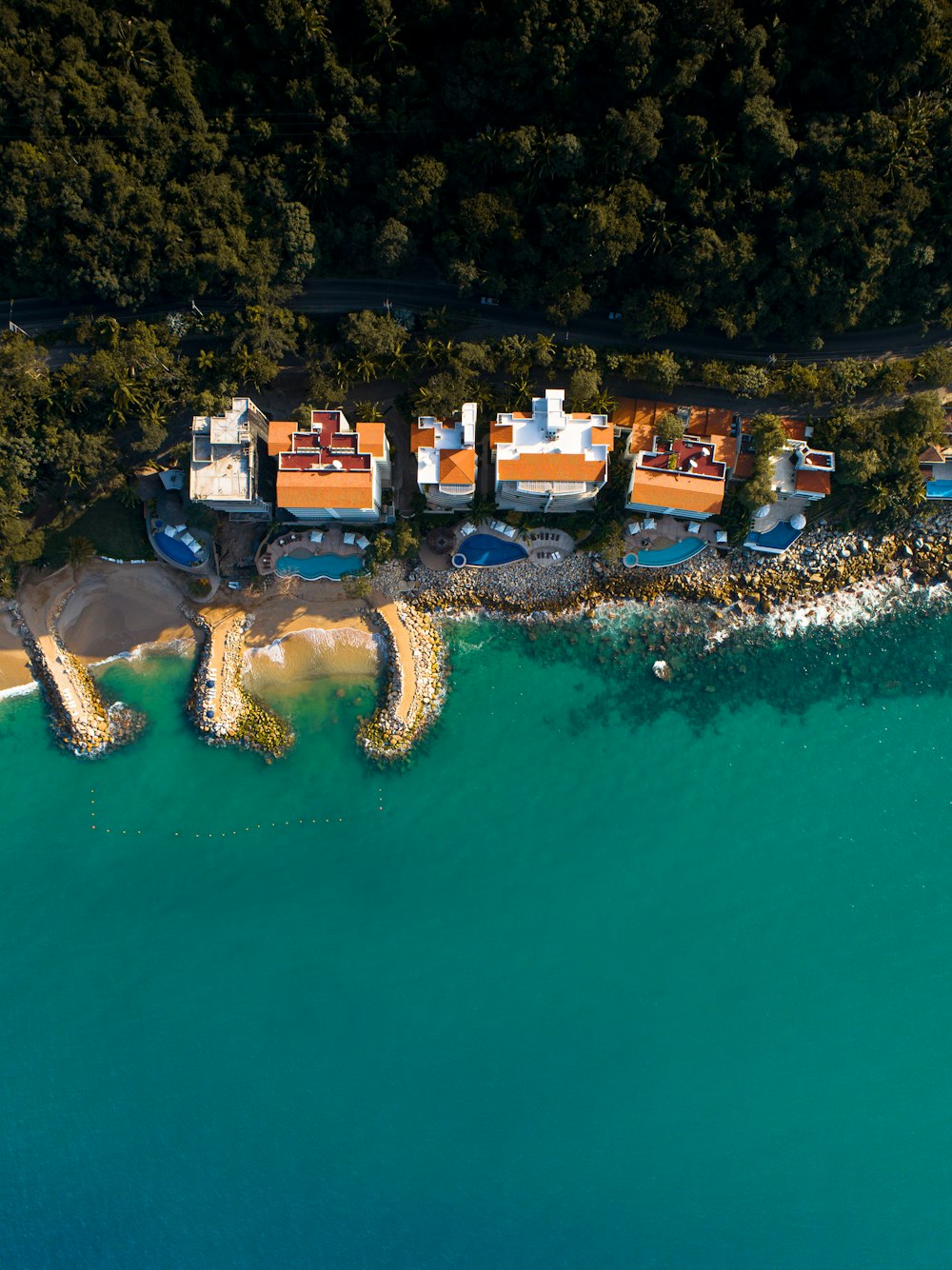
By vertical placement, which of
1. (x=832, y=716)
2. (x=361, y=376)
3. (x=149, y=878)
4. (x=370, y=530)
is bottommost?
(x=149, y=878)

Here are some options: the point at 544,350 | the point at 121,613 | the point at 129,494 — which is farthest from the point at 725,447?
the point at 121,613

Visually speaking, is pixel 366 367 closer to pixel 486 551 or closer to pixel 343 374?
pixel 343 374

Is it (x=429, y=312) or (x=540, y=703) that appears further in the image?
(x=540, y=703)

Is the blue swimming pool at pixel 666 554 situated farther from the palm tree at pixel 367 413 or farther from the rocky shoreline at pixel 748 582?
the palm tree at pixel 367 413

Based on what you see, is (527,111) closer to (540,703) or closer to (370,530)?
(370,530)

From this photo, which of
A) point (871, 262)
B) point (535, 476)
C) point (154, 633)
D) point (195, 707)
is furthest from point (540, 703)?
point (871, 262)

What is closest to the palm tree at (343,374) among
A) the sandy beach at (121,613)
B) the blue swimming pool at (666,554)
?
the sandy beach at (121,613)
